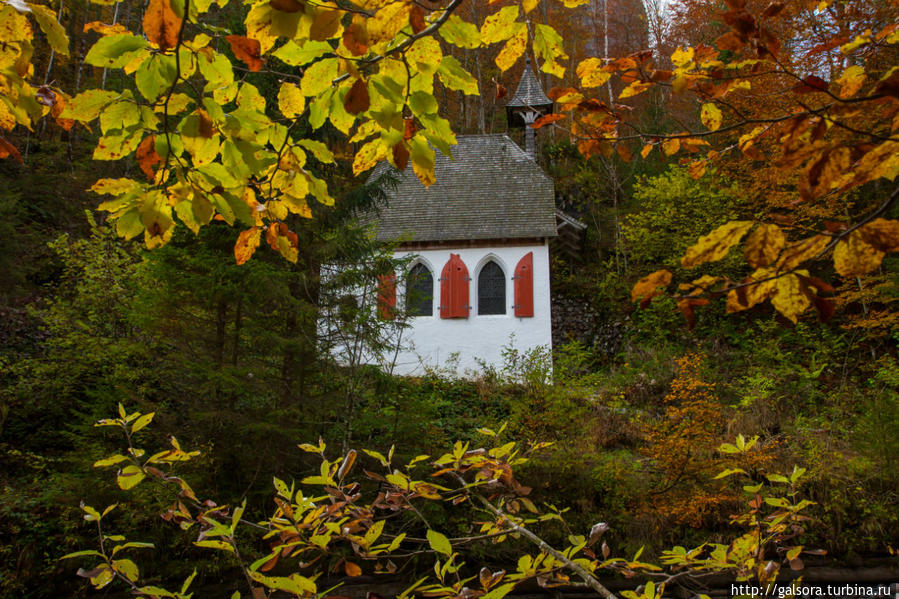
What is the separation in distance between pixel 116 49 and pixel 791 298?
4.49ft

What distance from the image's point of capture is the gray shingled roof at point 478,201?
1370cm

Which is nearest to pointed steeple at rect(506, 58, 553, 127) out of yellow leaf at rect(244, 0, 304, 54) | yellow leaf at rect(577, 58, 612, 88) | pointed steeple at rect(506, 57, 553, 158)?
pointed steeple at rect(506, 57, 553, 158)

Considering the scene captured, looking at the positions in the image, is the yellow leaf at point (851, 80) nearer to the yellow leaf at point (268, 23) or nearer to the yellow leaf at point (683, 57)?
the yellow leaf at point (683, 57)

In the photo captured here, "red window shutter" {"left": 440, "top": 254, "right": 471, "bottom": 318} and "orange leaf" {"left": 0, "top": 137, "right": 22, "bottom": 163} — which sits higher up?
"red window shutter" {"left": 440, "top": 254, "right": 471, "bottom": 318}

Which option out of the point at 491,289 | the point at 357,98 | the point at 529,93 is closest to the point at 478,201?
the point at 491,289

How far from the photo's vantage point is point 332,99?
1207 mm

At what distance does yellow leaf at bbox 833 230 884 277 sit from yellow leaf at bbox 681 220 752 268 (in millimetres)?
155

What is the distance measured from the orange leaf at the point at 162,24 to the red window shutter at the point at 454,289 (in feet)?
40.1

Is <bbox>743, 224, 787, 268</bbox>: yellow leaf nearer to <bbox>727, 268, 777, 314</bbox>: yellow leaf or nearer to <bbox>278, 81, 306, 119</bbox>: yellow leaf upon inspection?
<bbox>727, 268, 777, 314</bbox>: yellow leaf

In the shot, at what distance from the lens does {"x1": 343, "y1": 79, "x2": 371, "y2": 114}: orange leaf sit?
1.02 meters

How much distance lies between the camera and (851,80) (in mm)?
1270

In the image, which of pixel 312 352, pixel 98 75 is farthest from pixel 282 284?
pixel 98 75

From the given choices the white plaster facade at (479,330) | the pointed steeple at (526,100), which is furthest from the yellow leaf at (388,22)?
the pointed steeple at (526,100)

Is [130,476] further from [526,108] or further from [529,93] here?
[529,93]
